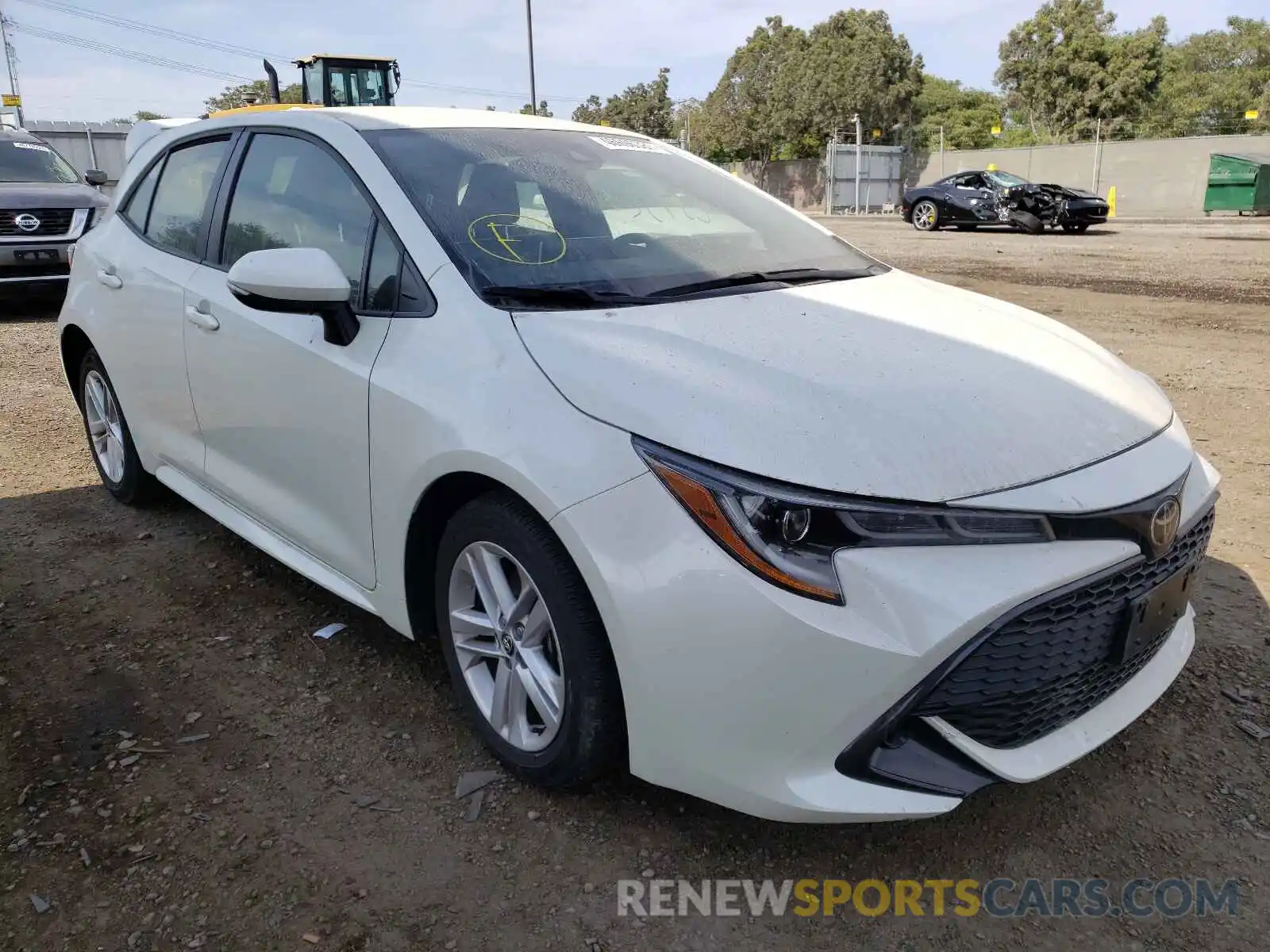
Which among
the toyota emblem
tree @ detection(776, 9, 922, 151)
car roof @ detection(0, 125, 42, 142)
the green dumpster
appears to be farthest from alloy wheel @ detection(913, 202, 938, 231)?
tree @ detection(776, 9, 922, 151)

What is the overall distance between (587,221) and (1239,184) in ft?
92.4

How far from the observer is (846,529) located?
72.8 inches

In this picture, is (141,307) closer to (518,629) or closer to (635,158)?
(635,158)

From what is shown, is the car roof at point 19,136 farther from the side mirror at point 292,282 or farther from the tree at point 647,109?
the tree at point 647,109

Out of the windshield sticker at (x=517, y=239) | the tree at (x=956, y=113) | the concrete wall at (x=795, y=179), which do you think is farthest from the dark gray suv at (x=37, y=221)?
the tree at (x=956, y=113)

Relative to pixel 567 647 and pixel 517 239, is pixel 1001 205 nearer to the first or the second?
pixel 517 239

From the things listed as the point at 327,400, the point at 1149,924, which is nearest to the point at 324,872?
the point at 327,400

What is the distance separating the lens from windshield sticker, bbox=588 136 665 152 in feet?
11.0

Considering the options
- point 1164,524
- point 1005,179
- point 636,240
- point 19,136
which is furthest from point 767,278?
point 1005,179

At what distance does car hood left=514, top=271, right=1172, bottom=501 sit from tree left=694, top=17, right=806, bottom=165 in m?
51.4

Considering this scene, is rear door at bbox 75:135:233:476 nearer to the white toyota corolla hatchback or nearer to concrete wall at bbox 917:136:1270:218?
the white toyota corolla hatchback

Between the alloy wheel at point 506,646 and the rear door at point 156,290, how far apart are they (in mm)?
1533

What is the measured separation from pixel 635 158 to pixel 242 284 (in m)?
1.41

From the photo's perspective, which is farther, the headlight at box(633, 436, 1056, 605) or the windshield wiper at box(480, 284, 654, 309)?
the windshield wiper at box(480, 284, 654, 309)
